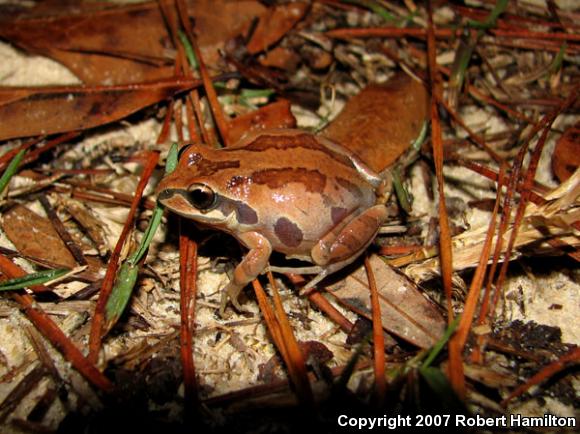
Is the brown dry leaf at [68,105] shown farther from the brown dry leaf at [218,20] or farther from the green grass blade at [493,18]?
the green grass blade at [493,18]

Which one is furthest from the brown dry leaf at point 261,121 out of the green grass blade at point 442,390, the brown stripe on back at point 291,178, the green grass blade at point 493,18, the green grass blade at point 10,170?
the green grass blade at point 442,390

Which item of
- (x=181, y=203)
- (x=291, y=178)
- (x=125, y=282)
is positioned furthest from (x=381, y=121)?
(x=125, y=282)

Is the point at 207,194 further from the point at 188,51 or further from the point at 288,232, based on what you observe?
the point at 188,51

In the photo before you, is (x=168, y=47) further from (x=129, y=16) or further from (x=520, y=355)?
(x=520, y=355)

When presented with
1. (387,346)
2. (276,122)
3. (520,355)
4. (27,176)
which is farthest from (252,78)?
(520,355)

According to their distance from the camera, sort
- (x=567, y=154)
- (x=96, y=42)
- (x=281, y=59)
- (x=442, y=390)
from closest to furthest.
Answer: (x=442, y=390) → (x=567, y=154) → (x=96, y=42) → (x=281, y=59)

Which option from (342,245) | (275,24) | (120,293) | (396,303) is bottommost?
(396,303)
